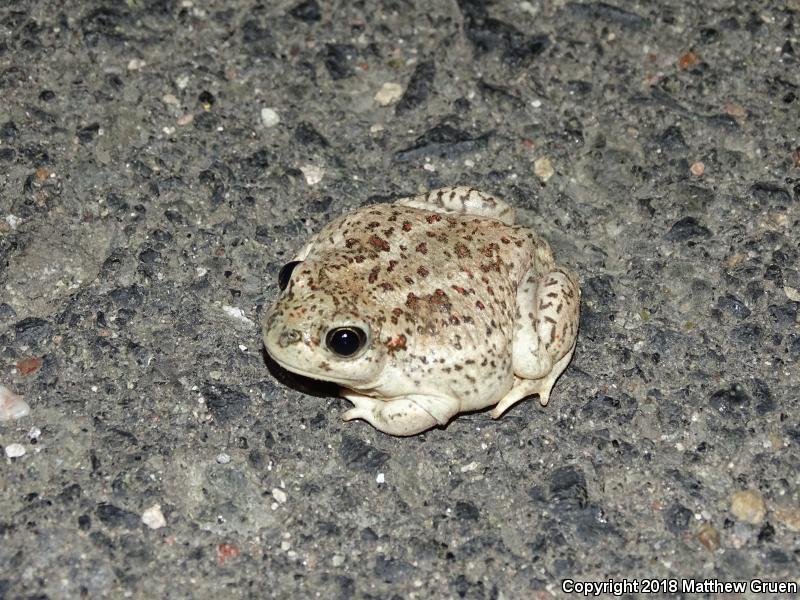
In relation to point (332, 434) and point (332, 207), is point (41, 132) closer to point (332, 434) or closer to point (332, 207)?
point (332, 207)

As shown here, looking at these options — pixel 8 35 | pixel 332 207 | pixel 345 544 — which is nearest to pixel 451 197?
pixel 332 207

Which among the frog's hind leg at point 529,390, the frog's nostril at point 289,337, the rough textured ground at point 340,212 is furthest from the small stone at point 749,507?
the frog's nostril at point 289,337

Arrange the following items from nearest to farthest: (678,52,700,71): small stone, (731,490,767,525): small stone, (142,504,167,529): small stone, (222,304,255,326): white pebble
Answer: (142,504,167,529): small stone
(731,490,767,525): small stone
(222,304,255,326): white pebble
(678,52,700,71): small stone

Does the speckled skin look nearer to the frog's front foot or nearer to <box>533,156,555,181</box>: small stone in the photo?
the frog's front foot

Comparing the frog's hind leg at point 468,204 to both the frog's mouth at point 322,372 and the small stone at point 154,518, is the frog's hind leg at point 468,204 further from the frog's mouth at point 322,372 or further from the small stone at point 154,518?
the small stone at point 154,518

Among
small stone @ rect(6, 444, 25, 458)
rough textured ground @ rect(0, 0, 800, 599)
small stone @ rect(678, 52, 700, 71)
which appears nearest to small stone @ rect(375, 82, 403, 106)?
rough textured ground @ rect(0, 0, 800, 599)

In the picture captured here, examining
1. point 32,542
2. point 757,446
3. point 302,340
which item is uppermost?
point 302,340

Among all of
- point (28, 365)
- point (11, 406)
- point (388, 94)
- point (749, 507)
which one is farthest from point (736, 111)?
point (11, 406)
